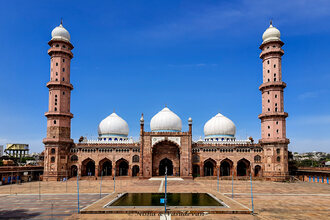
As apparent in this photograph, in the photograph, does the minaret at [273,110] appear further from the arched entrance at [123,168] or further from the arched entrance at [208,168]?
the arched entrance at [123,168]

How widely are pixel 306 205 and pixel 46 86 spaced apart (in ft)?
143

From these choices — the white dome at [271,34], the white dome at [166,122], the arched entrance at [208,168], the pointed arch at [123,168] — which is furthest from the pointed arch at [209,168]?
the white dome at [271,34]

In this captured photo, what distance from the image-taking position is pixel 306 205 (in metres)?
25.0

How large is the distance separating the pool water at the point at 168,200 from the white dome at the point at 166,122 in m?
25.8

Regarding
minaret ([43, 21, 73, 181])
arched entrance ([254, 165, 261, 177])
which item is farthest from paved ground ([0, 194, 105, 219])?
arched entrance ([254, 165, 261, 177])

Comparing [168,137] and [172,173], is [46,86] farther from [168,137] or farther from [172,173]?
[172,173]

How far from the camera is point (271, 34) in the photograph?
5094 centimetres

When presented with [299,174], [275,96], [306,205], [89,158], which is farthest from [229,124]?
[306,205]

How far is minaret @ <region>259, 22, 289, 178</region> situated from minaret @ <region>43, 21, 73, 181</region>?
114 feet

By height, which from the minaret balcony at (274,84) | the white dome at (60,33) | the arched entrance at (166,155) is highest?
the white dome at (60,33)

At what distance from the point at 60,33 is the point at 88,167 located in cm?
2577

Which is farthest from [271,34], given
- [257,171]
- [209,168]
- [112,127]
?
[112,127]

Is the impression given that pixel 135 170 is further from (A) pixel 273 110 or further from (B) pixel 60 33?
(B) pixel 60 33

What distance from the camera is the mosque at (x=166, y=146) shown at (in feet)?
159
